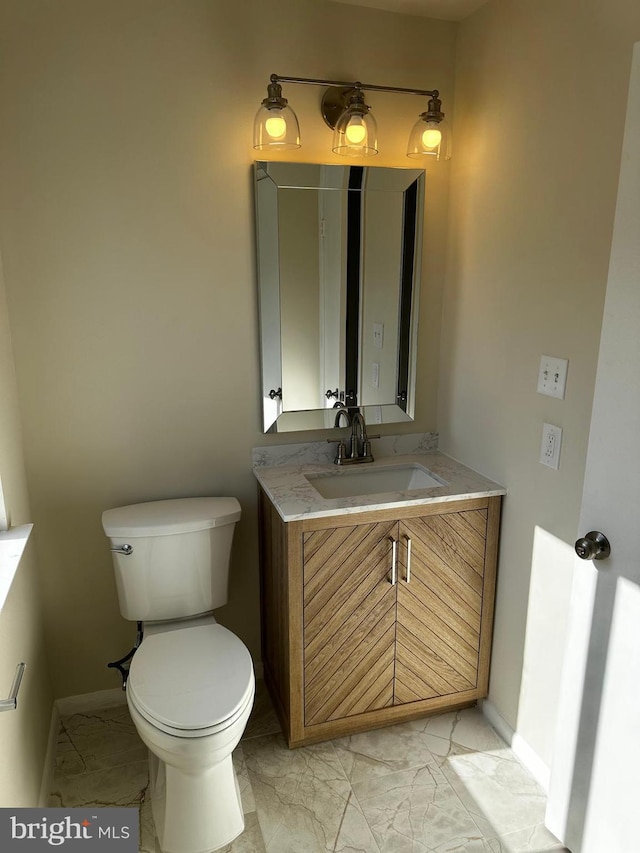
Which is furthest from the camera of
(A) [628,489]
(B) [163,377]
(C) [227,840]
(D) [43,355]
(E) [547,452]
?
(B) [163,377]

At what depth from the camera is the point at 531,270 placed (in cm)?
196

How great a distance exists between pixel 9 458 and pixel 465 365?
1.59 metres

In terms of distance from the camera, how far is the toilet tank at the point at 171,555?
209 cm

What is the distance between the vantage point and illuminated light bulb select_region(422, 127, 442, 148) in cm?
215

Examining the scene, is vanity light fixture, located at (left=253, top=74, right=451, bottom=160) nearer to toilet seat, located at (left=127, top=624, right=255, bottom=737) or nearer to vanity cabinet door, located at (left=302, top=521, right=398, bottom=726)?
vanity cabinet door, located at (left=302, top=521, right=398, bottom=726)

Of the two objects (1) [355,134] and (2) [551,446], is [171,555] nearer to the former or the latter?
(2) [551,446]

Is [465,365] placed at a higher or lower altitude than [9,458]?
higher

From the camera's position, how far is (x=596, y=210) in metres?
1.69

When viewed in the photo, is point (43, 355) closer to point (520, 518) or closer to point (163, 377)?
point (163, 377)

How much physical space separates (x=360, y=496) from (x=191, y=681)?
77 centimetres

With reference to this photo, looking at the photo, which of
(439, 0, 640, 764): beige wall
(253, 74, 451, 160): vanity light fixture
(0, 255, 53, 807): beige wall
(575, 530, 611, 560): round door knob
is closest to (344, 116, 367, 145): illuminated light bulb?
(253, 74, 451, 160): vanity light fixture

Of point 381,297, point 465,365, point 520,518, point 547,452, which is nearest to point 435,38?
point 381,297

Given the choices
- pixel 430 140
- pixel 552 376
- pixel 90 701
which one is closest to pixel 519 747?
pixel 552 376

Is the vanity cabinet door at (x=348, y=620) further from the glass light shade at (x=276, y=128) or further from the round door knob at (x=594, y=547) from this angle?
the glass light shade at (x=276, y=128)
